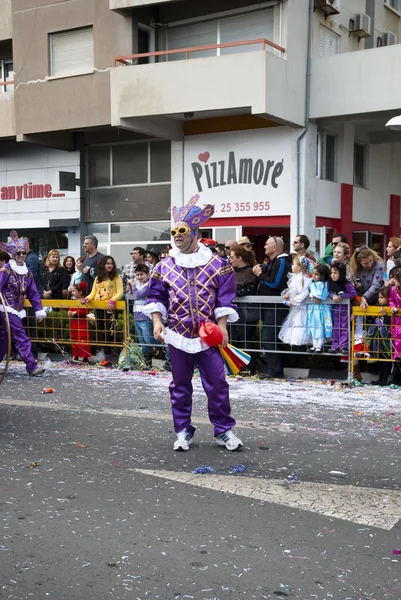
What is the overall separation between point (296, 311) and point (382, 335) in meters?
1.19

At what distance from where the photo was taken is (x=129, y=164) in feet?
69.2

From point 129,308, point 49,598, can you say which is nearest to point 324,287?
point 129,308

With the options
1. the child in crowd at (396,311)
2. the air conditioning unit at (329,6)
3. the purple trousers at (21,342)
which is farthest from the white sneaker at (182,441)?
the air conditioning unit at (329,6)

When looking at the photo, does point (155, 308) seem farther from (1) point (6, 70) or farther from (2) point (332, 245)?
(1) point (6, 70)

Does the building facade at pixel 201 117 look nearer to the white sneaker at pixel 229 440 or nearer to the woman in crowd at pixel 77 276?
the woman in crowd at pixel 77 276

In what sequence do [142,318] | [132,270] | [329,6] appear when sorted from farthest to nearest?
[329,6] → [132,270] → [142,318]

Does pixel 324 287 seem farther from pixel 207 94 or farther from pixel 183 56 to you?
pixel 183 56

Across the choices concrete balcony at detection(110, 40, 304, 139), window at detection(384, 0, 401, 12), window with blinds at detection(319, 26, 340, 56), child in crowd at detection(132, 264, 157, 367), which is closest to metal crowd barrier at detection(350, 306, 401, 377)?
child in crowd at detection(132, 264, 157, 367)

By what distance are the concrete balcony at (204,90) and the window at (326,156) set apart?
4.40ft

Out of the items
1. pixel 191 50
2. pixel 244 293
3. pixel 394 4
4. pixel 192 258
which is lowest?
pixel 244 293

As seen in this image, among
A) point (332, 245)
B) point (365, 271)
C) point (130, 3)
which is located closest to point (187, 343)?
point (365, 271)

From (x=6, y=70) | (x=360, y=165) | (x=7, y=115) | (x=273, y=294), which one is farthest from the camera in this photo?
(x=6, y=70)

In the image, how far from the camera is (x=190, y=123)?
64.0ft

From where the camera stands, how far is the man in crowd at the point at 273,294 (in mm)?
10319
